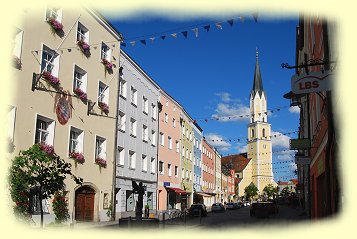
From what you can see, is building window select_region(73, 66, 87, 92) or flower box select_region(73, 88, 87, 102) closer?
flower box select_region(73, 88, 87, 102)

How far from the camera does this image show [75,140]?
24469mm

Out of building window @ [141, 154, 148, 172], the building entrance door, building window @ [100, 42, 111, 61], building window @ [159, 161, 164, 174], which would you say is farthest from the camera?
building window @ [159, 161, 164, 174]

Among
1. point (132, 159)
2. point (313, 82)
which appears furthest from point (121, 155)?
point (313, 82)

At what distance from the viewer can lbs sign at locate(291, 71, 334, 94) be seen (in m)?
8.81

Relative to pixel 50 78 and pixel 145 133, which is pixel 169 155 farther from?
pixel 50 78

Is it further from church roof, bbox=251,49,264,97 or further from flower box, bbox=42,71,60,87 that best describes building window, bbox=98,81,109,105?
church roof, bbox=251,49,264,97

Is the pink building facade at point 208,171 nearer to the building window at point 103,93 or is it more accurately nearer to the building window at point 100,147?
the building window at point 100,147

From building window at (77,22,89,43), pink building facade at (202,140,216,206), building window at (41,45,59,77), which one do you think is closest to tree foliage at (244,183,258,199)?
pink building facade at (202,140,216,206)

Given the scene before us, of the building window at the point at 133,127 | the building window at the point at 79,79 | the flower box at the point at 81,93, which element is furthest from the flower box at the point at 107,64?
the building window at the point at 133,127

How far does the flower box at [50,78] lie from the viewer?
2101 cm

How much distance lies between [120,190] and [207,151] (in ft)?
136

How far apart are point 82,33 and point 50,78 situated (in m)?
5.70

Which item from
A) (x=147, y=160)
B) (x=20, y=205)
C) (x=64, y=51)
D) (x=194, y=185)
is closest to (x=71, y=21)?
(x=64, y=51)

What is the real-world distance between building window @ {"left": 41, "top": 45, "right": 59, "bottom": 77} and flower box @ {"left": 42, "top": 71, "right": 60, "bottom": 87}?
1.20ft
